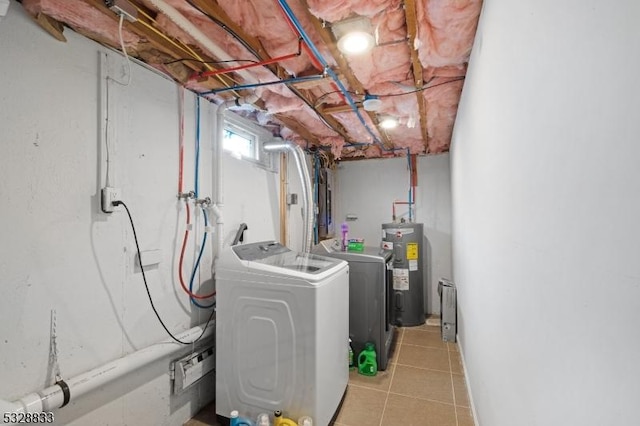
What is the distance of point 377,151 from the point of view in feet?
14.1

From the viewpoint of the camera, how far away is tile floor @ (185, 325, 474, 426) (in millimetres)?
2029

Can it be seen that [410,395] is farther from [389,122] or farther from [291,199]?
[389,122]

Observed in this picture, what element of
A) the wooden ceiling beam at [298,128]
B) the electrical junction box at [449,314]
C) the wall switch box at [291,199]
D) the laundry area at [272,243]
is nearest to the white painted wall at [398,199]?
the electrical junction box at [449,314]

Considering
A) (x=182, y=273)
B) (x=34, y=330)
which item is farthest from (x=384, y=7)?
(x=34, y=330)

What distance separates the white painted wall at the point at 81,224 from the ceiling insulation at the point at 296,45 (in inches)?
7.2

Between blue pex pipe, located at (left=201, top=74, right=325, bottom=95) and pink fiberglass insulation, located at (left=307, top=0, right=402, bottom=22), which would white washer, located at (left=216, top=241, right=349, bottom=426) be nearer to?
blue pex pipe, located at (left=201, top=74, right=325, bottom=95)

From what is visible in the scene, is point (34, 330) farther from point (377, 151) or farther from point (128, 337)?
point (377, 151)

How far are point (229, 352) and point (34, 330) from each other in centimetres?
104

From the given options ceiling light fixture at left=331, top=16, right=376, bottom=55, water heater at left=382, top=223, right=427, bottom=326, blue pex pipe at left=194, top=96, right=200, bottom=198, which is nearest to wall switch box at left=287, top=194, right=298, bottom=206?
water heater at left=382, top=223, right=427, bottom=326

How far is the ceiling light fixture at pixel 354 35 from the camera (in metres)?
1.48

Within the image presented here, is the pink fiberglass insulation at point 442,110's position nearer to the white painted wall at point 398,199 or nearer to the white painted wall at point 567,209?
the white painted wall at point 398,199

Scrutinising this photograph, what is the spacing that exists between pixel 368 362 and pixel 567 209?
239 centimetres

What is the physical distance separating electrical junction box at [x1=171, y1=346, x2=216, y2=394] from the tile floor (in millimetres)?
303

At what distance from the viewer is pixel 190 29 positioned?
1.48m
